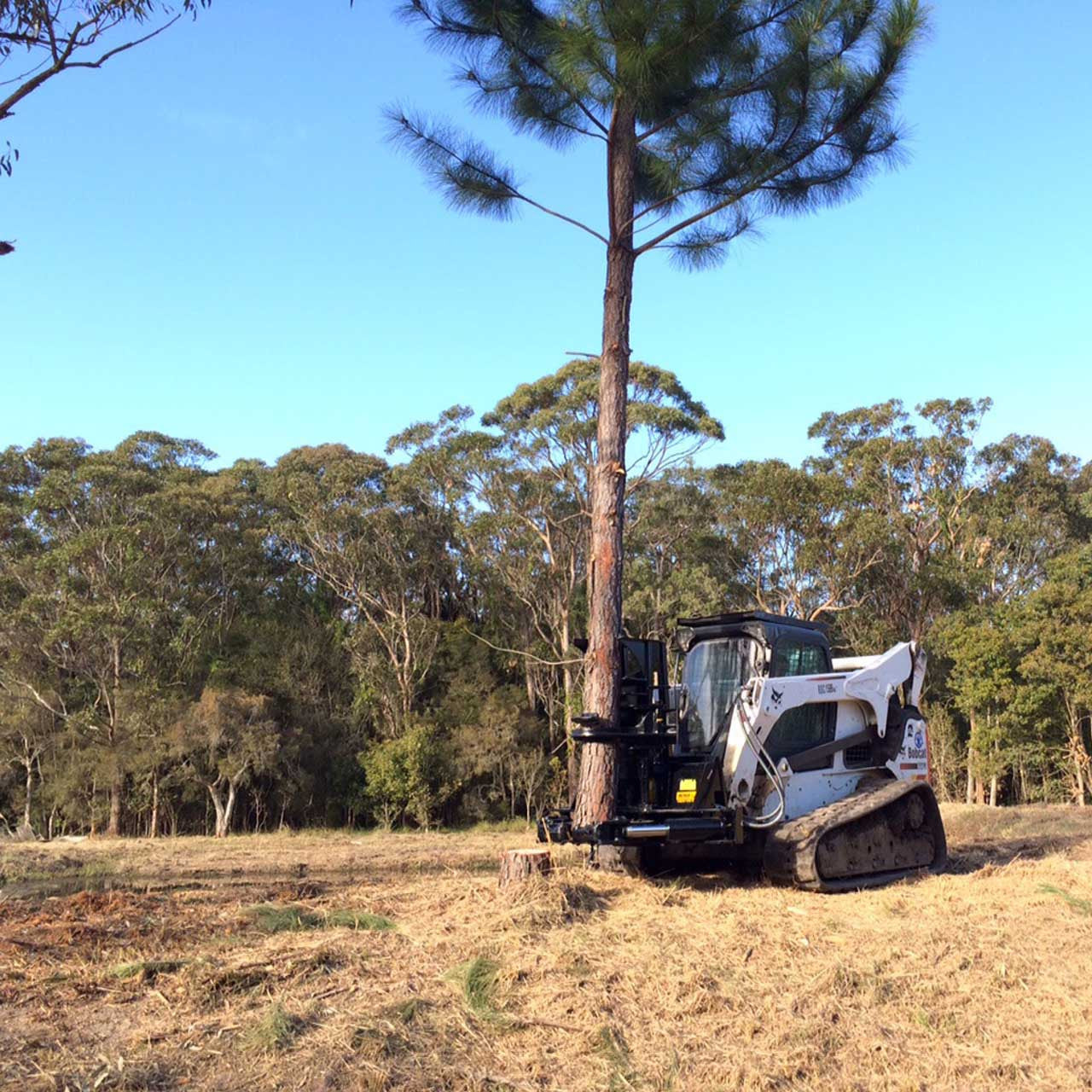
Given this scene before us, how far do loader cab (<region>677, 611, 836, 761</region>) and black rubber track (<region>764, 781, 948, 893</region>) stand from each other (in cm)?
59

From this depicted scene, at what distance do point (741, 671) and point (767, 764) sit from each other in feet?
2.68

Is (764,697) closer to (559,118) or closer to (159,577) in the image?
(559,118)

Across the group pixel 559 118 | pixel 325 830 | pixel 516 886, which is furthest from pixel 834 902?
pixel 325 830

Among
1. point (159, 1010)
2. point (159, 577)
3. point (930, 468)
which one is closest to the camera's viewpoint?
point (159, 1010)

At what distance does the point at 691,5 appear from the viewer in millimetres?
8594

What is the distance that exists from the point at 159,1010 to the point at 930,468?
28.1 metres

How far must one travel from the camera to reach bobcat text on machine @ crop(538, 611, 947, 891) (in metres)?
7.88

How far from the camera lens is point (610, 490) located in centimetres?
938

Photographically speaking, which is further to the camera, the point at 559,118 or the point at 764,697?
the point at 559,118

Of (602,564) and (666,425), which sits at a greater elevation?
(666,425)

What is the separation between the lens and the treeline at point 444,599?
2523 centimetres

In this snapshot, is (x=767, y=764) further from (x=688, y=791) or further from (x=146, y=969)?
(x=146, y=969)

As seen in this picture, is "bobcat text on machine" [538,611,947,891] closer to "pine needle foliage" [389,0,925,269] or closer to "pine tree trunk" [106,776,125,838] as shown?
"pine needle foliage" [389,0,925,269]

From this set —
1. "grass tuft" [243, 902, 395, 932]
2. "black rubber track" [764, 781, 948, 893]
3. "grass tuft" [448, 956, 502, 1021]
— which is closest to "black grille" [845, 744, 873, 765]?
"black rubber track" [764, 781, 948, 893]
